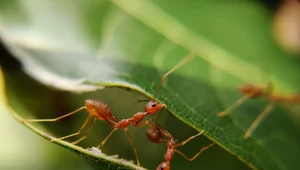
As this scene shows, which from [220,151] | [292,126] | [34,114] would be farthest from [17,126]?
[292,126]

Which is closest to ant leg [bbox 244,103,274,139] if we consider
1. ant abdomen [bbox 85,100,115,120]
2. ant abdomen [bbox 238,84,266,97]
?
ant abdomen [bbox 238,84,266,97]

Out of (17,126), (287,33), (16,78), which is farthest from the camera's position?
(287,33)

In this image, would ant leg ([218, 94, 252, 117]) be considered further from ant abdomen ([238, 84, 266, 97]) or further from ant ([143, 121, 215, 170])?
ant ([143, 121, 215, 170])

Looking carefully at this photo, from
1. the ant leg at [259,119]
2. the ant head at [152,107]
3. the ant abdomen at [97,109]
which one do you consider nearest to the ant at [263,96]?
the ant leg at [259,119]

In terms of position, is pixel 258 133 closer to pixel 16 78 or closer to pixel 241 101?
pixel 241 101

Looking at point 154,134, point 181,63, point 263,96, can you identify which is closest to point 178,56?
point 181,63

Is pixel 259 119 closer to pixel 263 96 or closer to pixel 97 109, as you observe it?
pixel 263 96

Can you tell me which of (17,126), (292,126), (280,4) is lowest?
(292,126)

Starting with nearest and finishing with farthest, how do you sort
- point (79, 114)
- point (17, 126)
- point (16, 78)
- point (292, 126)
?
point (16, 78) < point (79, 114) < point (292, 126) < point (17, 126)
